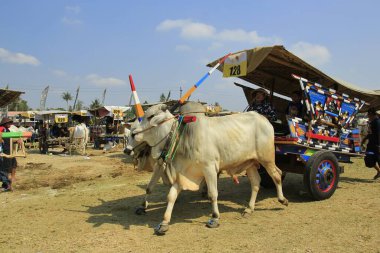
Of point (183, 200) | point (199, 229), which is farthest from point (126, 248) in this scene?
point (183, 200)

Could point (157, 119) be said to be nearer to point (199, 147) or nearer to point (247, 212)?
point (199, 147)

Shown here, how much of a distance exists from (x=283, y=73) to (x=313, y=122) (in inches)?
58.9

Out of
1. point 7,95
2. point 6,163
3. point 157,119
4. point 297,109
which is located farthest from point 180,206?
point 7,95

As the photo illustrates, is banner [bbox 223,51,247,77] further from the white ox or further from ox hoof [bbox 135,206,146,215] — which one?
ox hoof [bbox 135,206,146,215]

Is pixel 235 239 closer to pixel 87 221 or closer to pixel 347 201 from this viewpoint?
pixel 87 221

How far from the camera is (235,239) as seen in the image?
4602 millimetres

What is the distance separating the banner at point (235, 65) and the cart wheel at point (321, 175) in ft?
6.51

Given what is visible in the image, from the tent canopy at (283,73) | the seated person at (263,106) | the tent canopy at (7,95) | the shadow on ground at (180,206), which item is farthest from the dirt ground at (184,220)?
the tent canopy at (7,95)

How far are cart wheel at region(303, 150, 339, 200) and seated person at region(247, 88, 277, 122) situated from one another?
1.09 meters

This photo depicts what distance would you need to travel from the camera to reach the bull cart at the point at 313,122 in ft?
20.8

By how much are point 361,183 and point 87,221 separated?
20.7 ft

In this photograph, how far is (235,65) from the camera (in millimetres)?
6676

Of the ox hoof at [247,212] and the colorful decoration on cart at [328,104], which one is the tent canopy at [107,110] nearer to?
the colorful decoration on cart at [328,104]

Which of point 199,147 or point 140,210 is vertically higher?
point 199,147
